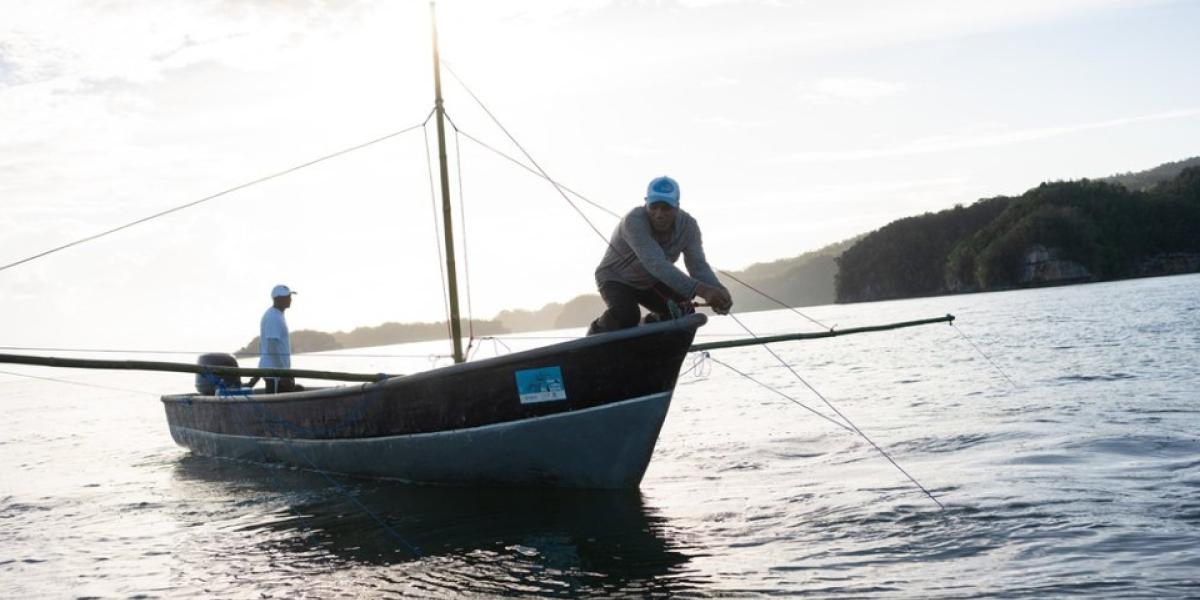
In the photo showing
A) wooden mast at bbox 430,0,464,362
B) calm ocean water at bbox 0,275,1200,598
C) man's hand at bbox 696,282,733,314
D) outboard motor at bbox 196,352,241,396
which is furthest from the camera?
outboard motor at bbox 196,352,241,396

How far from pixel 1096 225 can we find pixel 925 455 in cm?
15260

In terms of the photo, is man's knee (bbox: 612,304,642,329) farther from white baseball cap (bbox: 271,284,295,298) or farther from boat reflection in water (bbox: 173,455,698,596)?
white baseball cap (bbox: 271,284,295,298)

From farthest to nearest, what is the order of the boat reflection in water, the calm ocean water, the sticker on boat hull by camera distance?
the sticker on boat hull → the boat reflection in water → the calm ocean water

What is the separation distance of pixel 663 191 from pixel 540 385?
2239mm

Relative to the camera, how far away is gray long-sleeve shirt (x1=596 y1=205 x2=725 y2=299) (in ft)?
27.7

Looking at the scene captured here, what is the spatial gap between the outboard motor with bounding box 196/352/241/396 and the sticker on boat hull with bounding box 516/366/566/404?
736 centimetres

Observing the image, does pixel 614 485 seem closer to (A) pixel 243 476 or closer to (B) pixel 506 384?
(B) pixel 506 384

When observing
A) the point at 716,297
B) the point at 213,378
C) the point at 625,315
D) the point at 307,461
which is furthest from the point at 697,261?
the point at 213,378

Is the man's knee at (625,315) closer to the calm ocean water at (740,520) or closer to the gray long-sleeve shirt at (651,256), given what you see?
the gray long-sleeve shirt at (651,256)

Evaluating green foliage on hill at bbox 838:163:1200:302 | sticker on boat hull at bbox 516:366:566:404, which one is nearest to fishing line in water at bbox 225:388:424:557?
sticker on boat hull at bbox 516:366:566:404

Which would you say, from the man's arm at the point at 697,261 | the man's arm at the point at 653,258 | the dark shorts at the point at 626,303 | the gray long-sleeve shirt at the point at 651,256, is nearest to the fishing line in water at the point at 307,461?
the dark shorts at the point at 626,303

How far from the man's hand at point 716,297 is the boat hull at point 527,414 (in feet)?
0.69

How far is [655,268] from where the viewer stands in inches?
333

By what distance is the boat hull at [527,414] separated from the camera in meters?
8.76
